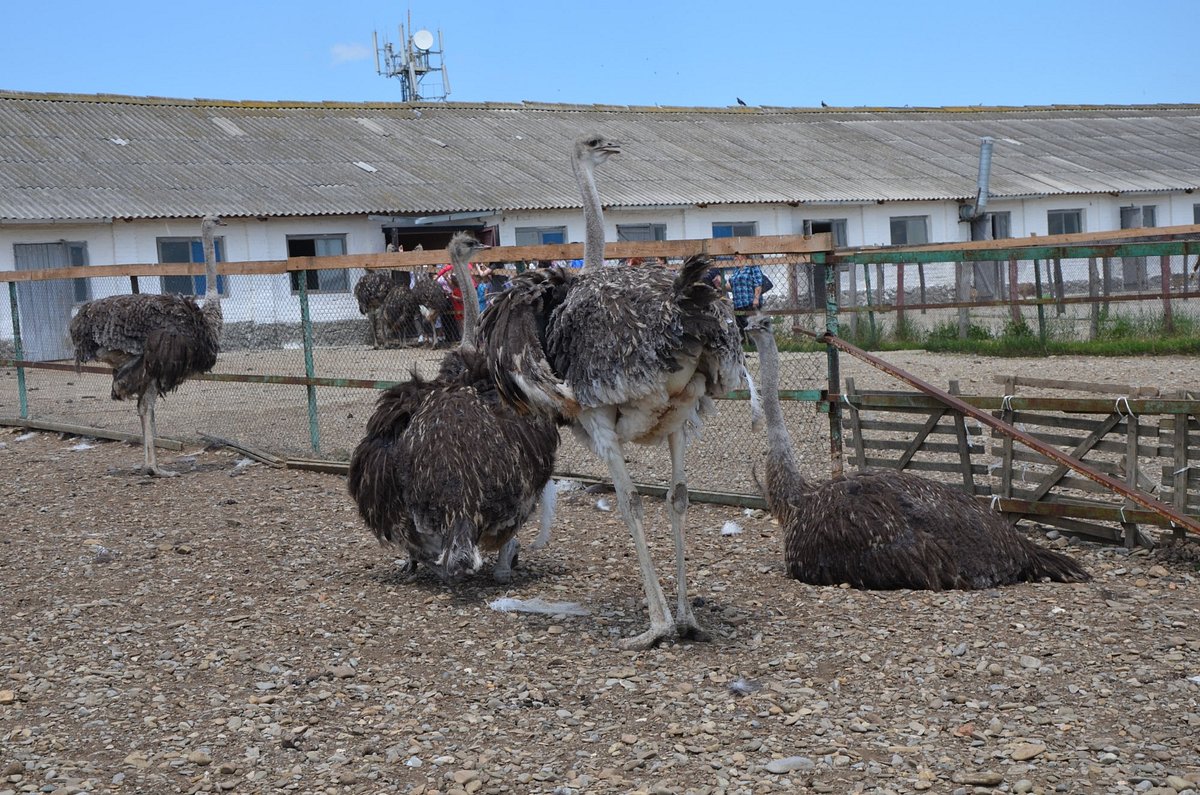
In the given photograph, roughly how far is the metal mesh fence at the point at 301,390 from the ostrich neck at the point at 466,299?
0.66 m

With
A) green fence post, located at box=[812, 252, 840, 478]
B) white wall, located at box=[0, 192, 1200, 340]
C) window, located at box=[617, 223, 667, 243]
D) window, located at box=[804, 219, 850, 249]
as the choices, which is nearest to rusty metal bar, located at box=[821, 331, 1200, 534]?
green fence post, located at box=[812, 252, 840, 478]

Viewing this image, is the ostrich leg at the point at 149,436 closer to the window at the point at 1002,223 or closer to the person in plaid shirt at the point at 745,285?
the person in plaid shirt at the point at 745,285

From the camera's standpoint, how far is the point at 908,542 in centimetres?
584

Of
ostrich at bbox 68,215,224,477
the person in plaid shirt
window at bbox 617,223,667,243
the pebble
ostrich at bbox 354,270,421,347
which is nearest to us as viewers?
the pebble

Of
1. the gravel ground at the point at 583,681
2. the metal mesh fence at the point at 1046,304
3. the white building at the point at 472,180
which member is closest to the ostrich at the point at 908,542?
the gravel ground at the point at 583,681

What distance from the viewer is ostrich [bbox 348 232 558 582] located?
6.11m

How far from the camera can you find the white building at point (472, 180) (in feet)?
76.8

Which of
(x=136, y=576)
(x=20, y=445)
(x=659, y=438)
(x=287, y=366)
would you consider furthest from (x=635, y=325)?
(x=287, y=366)

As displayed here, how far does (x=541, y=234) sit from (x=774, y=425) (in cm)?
2091

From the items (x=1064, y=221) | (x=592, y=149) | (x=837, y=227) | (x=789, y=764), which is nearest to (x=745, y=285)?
(x=592, y=149)

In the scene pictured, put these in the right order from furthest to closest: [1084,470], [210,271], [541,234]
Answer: [541,234], [210,271], [1084,470]

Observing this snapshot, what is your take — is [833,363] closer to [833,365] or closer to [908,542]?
[833,365]

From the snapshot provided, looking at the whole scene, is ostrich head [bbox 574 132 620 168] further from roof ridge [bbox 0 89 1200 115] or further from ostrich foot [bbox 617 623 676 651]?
roof ridge [bbox 0 89 1200 115]

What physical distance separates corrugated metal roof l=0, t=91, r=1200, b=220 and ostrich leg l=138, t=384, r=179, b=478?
13.5m
